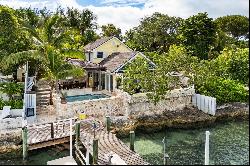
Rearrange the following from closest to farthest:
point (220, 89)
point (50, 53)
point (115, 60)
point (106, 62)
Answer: point (50, 53) < point (220, 89) < point (115, 60) < point (106, 62)

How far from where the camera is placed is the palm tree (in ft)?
81.0

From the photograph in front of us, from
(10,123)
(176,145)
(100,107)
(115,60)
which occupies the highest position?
(115,60)

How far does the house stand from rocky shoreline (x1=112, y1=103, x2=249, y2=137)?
5.27 m

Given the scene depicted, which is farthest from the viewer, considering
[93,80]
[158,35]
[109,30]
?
[109,30]

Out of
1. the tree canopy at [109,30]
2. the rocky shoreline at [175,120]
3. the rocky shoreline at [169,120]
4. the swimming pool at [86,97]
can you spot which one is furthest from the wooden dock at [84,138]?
the tree canopy at [109,30]

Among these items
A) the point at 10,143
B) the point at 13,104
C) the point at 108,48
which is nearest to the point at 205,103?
the point at 108,48

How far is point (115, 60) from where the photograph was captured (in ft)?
103

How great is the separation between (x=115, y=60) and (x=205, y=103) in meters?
8.98

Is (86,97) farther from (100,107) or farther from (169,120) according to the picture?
(169,120)

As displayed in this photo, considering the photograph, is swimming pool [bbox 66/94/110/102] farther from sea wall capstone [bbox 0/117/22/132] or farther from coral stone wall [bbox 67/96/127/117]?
sea wall capstone [bbox 0/117/22/132]

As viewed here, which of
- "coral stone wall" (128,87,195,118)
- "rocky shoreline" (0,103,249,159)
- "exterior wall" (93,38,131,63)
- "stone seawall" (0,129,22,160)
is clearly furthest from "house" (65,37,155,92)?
"stone seawall" (0,129,22,160)

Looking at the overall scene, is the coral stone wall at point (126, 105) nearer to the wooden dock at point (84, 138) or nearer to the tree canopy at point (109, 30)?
the wooden dock at point (84, 138)

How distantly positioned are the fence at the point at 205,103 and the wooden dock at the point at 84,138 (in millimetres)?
8821

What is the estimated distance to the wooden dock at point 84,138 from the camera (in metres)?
Answer: 18.1
